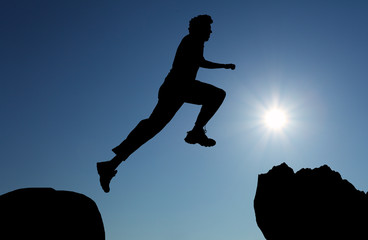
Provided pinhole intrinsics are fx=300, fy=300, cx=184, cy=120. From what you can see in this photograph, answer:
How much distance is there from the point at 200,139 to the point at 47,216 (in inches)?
123

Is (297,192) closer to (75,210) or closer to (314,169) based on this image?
(314,169)

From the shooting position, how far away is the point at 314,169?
1630 centimetres

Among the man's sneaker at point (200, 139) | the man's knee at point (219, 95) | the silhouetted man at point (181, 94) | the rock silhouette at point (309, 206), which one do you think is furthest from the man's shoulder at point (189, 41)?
the rock silhouette at point (309, 206)

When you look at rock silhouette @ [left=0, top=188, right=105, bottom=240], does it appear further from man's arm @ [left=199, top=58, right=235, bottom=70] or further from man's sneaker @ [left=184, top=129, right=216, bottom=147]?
man's arm @ [left=199, top=58, right=235, bottom=70]

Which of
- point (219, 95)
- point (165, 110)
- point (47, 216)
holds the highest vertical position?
point (219, 95)

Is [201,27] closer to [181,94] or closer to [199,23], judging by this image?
[199,23]

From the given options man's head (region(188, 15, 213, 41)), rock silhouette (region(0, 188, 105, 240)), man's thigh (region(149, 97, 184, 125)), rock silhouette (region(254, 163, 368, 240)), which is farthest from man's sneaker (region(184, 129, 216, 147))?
rock silhouette (region(254, 163, 368, 240))

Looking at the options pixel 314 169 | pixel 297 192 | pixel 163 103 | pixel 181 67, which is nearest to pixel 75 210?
pixel 163 103

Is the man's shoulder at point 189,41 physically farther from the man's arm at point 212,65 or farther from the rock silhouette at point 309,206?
the rock silhouette at point 309,206

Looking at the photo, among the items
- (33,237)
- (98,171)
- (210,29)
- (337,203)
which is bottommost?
(33,237)

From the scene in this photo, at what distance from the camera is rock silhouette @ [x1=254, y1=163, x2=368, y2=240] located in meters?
13.7

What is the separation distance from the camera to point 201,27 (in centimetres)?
536

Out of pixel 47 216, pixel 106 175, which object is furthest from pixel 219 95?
pixel 47 216

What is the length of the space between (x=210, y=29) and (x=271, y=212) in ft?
40.1
